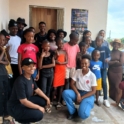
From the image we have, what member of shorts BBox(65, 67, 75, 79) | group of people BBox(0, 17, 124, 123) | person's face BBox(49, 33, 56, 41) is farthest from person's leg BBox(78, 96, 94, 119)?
person's face BBox(49, 33, 56, 41)

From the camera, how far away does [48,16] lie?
16.5 ft

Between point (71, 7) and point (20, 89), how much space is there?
350cm

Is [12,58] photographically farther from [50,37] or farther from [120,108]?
[120,108]

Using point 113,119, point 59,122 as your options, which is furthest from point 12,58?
point 113,119

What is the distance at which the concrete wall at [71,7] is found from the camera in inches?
185

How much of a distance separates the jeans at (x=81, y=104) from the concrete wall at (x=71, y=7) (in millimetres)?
2450

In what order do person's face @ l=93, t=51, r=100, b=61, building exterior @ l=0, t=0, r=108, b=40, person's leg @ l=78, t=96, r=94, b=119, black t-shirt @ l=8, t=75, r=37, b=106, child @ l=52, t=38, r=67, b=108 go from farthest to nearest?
building exterior @ l=0, t=0, r=108, b=40 → person's face @ l=93, t=51, r=100, b=61 → child @ l=52, t=38, r=67, b=108 → person's leg @ l=78, t=96, r=94, b=119 → black t-shirt @ l=8, t=75, r=37, b=106

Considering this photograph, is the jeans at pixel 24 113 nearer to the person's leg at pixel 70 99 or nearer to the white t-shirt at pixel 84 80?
the person's leg at pixel 70 99

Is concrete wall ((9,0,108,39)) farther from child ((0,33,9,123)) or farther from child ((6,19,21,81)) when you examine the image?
child ((0,33,9,123))

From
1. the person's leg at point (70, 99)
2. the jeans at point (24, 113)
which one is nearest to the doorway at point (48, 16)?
the person's leg at point (70, 99)

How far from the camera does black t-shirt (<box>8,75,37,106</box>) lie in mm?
2221

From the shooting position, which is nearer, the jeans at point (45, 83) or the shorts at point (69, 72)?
the jeans at point (45, 83)

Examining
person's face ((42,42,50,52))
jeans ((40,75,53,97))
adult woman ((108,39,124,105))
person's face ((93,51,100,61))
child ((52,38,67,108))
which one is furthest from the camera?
adult woman ((108,39,124,105))

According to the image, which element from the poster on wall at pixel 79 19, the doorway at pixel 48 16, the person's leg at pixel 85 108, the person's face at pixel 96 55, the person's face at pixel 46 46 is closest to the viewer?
the person's leg at pixel 85 108
